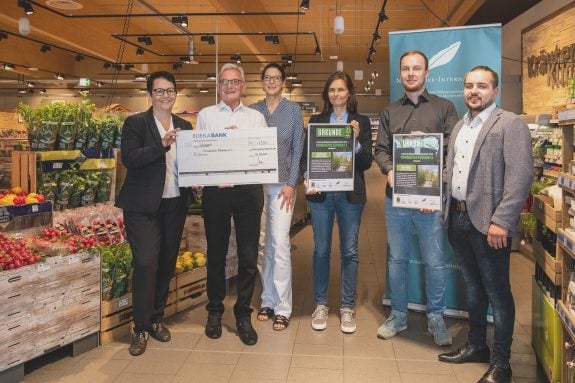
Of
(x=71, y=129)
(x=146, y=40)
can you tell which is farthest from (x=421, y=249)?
(x=146, y=40)

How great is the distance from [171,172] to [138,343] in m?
1.12

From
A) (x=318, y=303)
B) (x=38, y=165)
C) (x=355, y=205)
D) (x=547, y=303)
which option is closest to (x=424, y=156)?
(x=355, y=205)

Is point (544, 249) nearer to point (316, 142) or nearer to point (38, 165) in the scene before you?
point (316, 142)

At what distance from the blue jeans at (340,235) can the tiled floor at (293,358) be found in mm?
337

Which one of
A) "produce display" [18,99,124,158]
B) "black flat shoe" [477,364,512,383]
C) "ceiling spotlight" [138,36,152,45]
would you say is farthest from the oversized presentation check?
"ceiling spotlight" [138,36,152,45]

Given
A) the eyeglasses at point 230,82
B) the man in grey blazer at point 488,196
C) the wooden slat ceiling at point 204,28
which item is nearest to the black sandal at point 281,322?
the man in grey blazer at point 488,196

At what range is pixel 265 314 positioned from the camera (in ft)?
12.6

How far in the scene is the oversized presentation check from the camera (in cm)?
324

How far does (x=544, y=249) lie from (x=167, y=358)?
2.33m

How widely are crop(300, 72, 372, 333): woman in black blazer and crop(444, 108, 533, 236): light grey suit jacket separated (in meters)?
0.89

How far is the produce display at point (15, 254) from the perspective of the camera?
2871mm

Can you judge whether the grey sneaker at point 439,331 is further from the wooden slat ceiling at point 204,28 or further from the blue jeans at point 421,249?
the wooden slat ceiling at point 204,28

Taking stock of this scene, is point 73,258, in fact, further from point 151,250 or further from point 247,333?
point 247,333

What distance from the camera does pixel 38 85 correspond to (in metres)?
21.8
